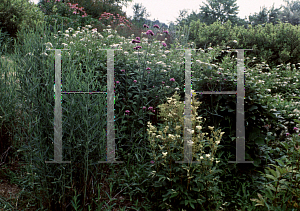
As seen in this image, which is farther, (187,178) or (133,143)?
(133,143)

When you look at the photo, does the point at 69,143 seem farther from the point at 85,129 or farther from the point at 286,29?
the point at 286,29

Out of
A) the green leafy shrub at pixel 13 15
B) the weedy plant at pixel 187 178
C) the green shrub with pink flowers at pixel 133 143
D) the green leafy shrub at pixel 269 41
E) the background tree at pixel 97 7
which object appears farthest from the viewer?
the background tree at pixel 97 7

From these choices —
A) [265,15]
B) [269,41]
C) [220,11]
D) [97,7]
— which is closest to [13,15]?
[97,7]

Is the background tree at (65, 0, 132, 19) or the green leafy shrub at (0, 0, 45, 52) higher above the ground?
the background tree at (65, 0, 132, 19)

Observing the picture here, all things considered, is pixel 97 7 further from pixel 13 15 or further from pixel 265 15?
pixel 265 15

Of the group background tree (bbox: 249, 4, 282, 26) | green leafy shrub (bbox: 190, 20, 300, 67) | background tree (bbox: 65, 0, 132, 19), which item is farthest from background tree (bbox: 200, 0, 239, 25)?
green leafy shrub (bbox: 190, 20, 300, 67)

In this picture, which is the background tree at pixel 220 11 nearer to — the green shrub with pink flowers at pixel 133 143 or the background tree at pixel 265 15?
the background tree at pixel 265 15

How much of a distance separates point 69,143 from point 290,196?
5.68 ft

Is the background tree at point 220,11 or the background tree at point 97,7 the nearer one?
the background tree at point 97,7

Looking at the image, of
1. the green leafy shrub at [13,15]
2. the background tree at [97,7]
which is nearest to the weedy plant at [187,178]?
the green leafy shrub at [13,15]

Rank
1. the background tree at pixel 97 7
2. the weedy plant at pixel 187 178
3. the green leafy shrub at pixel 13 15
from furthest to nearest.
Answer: the background tree at pixel 97 7 < the green leafy shrub at pixel 13 15 < the weedy plant at pixel 187 178

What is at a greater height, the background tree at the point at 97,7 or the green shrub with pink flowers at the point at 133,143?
the background tree at the point at 97,7

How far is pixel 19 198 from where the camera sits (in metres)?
2.38

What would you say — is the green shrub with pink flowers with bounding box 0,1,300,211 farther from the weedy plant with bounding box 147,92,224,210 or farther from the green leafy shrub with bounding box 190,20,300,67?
the green leafy shrub with bounding box 190,20,300,67
